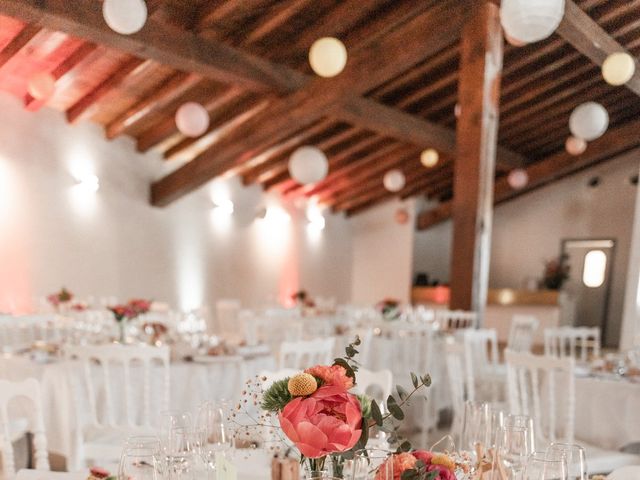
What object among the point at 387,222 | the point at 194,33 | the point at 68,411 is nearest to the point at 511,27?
the point at 194,33

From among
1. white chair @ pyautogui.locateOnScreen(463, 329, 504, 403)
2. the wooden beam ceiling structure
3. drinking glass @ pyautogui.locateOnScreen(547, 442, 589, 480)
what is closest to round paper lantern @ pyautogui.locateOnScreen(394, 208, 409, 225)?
the wooden beam ceiling structure

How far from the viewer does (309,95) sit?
243 inches

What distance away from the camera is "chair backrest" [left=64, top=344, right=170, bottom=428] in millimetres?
2822

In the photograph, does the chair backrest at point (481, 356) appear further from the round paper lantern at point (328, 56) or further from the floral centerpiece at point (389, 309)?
the round paper lantern at point (328, 56)

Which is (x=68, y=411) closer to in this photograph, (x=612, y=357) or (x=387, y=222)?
(x=612, y=357)

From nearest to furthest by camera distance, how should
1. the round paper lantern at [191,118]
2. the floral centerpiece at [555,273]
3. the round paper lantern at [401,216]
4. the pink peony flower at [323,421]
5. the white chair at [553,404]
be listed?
the pink peony flower at [323,421], the white chair at [553,404], the round paper lantern at [191,118], the floral centerpiece at [555,273], the round paper lantern at [401,216]

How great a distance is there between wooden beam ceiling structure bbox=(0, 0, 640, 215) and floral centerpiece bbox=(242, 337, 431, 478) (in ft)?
14.0

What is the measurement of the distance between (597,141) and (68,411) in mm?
8672

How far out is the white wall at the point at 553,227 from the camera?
10023mm

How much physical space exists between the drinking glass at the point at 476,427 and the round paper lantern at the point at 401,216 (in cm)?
953

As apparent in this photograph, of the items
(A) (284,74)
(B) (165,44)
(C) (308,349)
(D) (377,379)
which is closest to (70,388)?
(C) (308,349)

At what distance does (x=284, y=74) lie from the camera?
6145mm

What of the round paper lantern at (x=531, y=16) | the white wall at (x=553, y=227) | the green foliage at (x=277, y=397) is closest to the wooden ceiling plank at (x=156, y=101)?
the round paper lantern at (x=531, y=16)

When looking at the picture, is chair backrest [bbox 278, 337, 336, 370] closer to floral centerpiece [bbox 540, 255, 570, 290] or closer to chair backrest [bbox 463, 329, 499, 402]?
chair backrest [bbox 463, 329, 499, 402]
